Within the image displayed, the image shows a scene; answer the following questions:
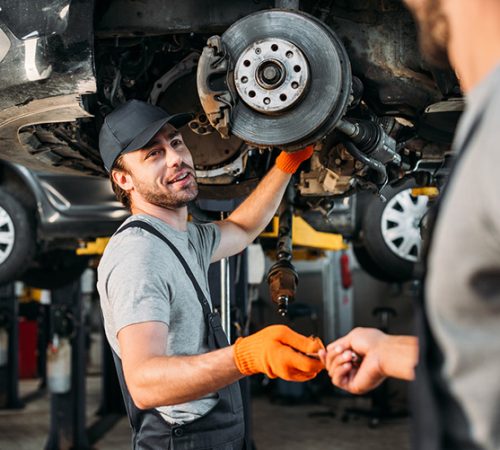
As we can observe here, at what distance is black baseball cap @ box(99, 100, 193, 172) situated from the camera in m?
2.37

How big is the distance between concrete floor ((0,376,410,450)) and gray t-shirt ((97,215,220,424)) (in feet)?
17.2

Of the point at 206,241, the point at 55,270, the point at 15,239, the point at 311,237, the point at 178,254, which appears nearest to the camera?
the point at 178,254

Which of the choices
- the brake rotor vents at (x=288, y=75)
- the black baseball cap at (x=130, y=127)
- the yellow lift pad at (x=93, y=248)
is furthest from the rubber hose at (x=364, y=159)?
the yellow lift pad at (x=93, y=248)

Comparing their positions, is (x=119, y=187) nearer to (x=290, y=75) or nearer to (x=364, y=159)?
(x=290, y=75)

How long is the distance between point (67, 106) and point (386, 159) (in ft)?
3.55

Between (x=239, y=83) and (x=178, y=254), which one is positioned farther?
(x=239, y=83)

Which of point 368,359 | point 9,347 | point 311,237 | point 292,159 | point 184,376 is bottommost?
point 9,347

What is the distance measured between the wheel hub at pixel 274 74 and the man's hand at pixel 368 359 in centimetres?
98

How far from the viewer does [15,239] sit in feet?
19.5

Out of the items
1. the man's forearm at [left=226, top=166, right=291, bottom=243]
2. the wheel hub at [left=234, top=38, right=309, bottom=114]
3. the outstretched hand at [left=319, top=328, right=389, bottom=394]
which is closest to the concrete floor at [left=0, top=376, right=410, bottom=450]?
the man's forearm at [left=226, top=166, right=291, bottom=243]

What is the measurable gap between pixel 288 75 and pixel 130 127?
478 millimetres

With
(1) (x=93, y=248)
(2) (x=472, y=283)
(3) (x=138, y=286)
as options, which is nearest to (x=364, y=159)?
(3) (x=138, y=286)

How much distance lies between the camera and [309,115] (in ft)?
7.72

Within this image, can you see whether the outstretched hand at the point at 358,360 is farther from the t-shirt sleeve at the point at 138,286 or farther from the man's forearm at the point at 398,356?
the t-shirt sleeve at the point at 138,286
